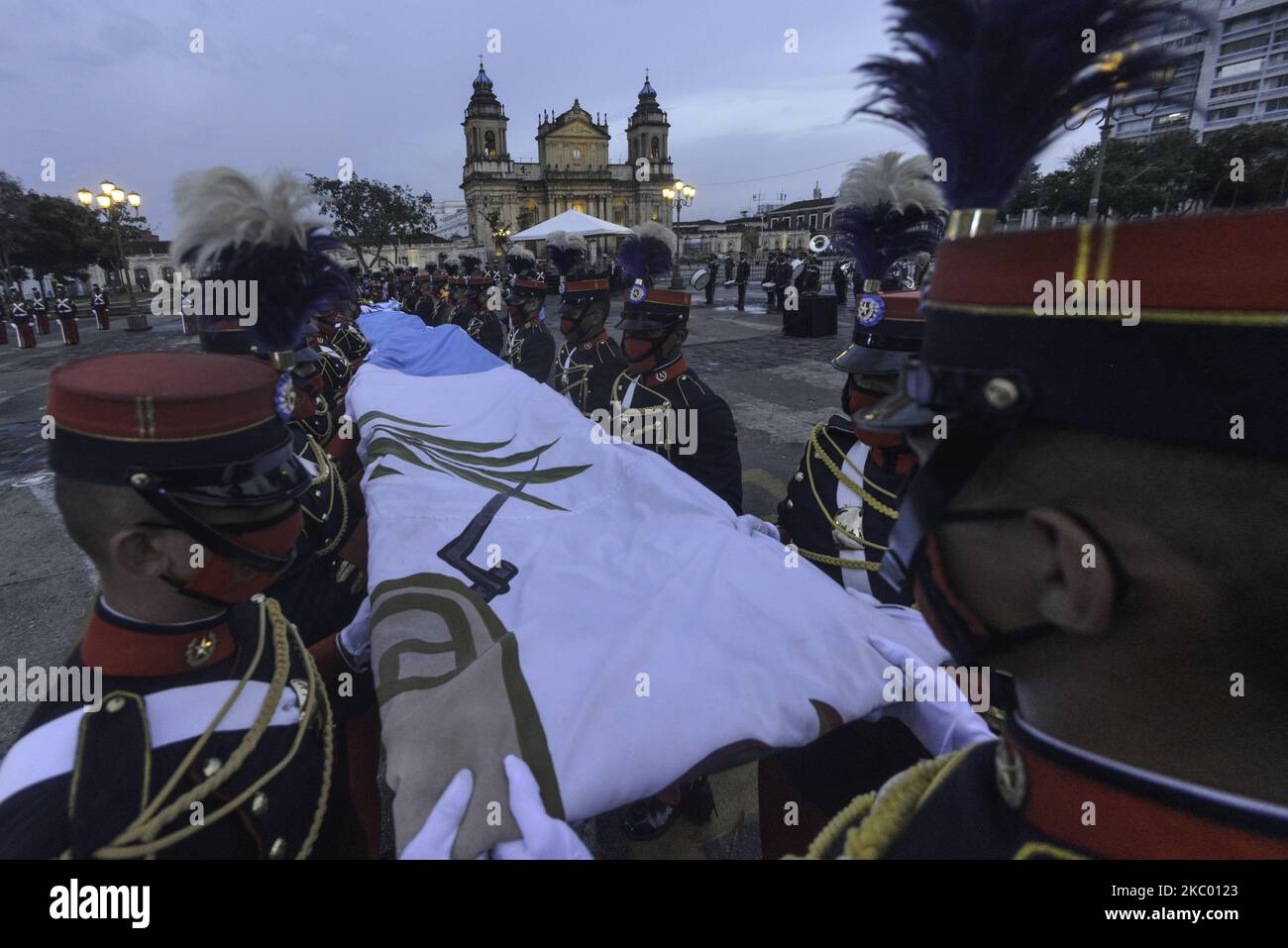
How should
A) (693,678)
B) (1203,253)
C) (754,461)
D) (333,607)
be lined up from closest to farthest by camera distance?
(1203,253) → (693,678) → (333,607) → (754,461)

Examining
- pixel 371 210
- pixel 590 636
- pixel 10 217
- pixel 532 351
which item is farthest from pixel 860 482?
pixel 10 217

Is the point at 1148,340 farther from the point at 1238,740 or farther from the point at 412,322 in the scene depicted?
the point at 412,322

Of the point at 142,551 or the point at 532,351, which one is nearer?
the point at 142,551

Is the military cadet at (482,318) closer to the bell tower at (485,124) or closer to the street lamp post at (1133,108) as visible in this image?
the street lamp post at (1133,108)

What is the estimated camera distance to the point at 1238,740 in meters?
0.78

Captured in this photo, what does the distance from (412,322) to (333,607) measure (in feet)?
26.7

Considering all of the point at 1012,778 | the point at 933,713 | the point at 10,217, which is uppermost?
the point at 10,217

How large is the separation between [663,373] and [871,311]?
6.67 feet

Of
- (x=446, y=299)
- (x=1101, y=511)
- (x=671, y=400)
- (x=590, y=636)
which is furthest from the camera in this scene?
(x=446, y=299)

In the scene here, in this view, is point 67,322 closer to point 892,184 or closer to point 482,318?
point 482,318

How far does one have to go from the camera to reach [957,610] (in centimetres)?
102

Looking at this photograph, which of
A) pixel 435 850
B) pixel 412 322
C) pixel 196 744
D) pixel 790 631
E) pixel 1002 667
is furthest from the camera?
pixel 412 322

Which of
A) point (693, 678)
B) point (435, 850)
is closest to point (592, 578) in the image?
point (693, 678)

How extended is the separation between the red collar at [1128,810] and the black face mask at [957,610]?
15cm
